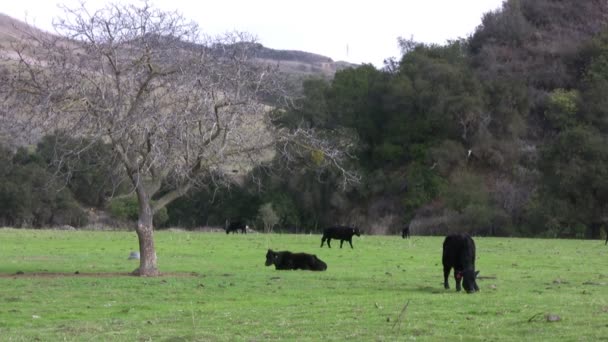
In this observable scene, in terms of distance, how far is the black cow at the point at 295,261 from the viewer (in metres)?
27.5

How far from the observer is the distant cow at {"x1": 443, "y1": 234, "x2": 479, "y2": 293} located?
20.1m

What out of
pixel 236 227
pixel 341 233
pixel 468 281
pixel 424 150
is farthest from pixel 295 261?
pixel 424 150

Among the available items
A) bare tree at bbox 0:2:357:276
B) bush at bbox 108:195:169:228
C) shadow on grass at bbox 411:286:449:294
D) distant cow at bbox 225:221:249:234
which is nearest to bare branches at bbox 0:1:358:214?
bare tree at bbox 0:2:357:276

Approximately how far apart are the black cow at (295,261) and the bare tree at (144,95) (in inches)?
135

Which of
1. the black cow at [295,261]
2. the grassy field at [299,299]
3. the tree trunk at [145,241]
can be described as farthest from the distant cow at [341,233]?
the tree trunk at [145,241]

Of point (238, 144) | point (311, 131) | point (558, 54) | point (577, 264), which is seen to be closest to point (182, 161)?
point (238, 144)

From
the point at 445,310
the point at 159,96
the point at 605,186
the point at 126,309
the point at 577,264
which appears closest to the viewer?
the point at 445,310

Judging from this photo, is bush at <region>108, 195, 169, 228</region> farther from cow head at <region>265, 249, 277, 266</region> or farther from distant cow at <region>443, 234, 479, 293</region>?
distant cow at <region>443, 234, 479, 293</region>

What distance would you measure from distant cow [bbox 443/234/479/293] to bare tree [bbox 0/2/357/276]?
216 inches

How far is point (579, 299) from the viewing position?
18.4 meters

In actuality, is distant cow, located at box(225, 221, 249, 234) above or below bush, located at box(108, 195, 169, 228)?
below

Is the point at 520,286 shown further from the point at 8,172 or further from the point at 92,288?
the point at 8,172

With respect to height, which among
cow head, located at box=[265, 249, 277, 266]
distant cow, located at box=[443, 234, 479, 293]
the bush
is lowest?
cow head, located at box=[265, 249, 277, 266]

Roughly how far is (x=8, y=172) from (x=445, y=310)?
190 feet
